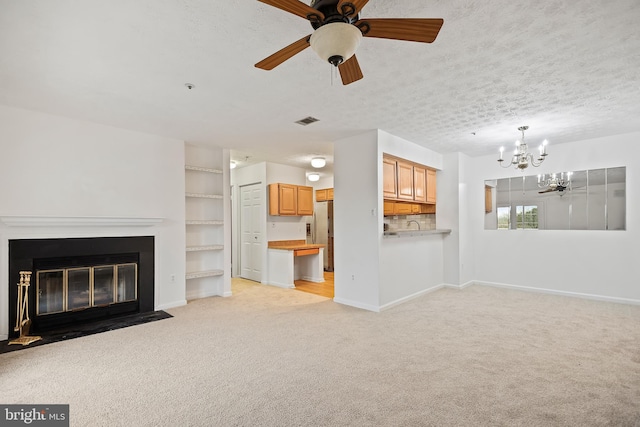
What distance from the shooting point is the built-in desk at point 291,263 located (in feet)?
20.3

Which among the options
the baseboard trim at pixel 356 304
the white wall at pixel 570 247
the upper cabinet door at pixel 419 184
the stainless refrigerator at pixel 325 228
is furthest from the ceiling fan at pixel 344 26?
the stainless refrigerator at pixel 325 228

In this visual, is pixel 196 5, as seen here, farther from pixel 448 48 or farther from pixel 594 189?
pixel 594 189

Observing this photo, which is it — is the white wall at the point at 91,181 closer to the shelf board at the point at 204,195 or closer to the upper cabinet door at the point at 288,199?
the shelf board at the point at 204,195

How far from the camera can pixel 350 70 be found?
2076 mm

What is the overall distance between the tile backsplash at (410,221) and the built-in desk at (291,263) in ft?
5.29

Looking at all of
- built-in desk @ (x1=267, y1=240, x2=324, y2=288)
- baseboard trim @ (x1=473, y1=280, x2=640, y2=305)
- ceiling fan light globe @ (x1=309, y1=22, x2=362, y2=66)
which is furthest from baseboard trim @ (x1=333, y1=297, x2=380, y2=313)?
ceiling fan light globe @ (x1=309, y1=22, x2=362, y2=66)

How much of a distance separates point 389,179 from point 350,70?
304cm

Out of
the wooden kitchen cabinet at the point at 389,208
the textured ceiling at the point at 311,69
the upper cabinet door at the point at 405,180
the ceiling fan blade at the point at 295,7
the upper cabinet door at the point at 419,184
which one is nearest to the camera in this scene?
the ceiling fan blade at the point at 295,7

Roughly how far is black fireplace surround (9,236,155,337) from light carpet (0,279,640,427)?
69cm

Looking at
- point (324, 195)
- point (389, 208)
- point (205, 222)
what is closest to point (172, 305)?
point (205, 222)

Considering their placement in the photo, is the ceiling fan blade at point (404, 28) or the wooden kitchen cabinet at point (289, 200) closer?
the ceiling fan blade at point (404, 28)

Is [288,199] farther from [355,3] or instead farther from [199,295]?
[355,3]

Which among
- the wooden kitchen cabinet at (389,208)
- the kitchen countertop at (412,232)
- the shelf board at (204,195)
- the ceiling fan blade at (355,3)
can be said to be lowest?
the kitchen countertop at (412,232)

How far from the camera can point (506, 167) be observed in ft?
19.3
